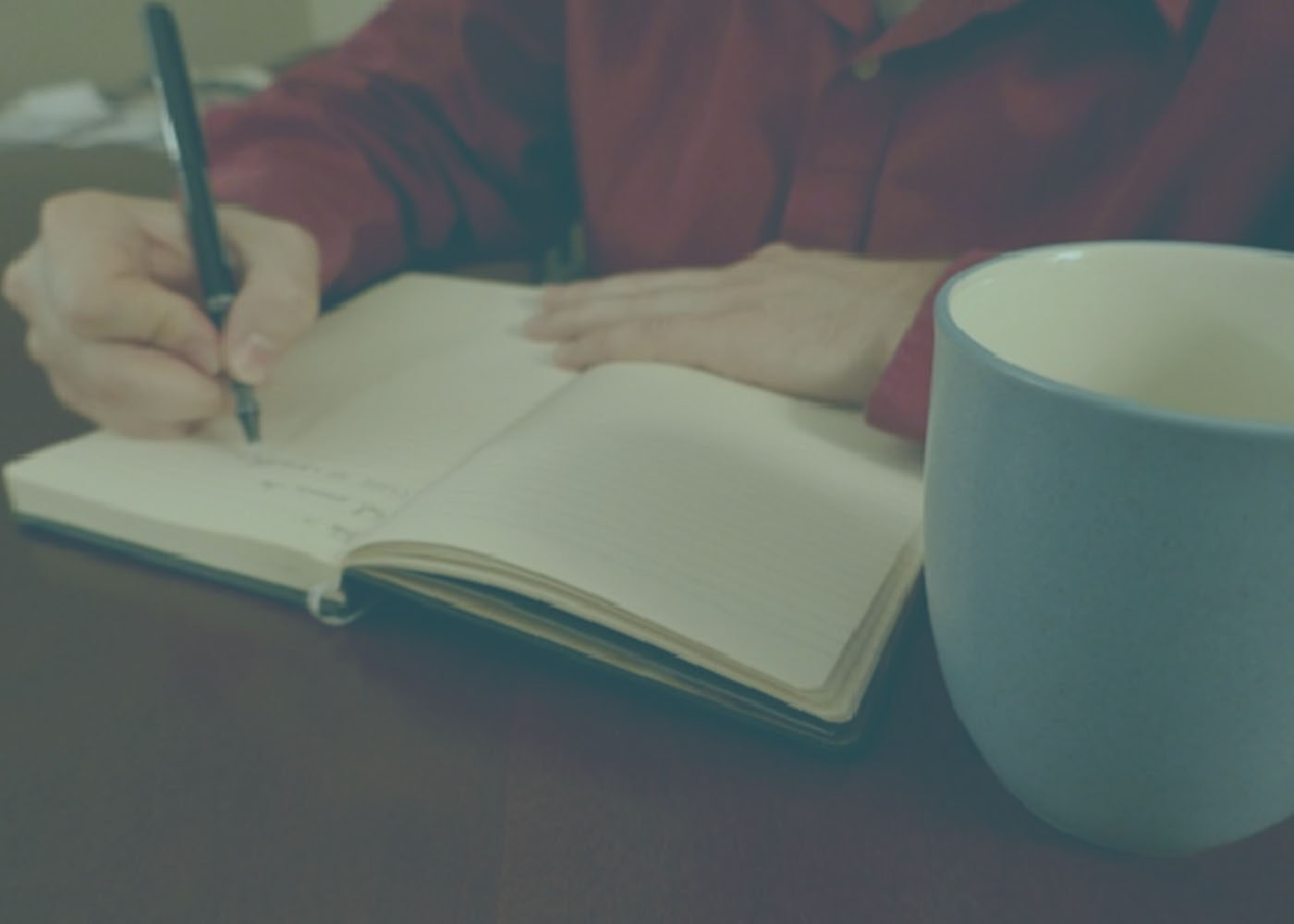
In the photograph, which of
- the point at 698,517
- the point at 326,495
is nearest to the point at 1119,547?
the point at 698,517

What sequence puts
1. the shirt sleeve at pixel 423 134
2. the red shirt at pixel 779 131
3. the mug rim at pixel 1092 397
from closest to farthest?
the mug rim at pixel 1092 397 < the red shirt at pixel 779 131 < the shirt sleeve at pixel 423 134

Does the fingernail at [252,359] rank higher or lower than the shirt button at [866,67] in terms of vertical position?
lower

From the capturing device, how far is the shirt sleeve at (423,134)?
2.35 ft

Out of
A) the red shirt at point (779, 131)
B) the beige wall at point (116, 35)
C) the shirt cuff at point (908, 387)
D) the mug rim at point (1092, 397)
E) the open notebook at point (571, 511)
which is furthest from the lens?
the beige wall at point (116, 35)

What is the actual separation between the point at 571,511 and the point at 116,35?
2124 millimetres

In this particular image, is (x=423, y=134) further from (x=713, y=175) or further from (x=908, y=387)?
(x=908, y=387)

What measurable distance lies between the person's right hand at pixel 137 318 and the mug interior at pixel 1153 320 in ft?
1.13

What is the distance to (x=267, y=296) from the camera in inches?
19.6

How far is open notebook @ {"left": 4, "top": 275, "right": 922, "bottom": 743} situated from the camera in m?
0.32

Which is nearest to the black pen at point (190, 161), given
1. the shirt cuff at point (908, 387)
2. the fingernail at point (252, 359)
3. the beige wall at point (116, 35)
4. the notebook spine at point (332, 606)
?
the fingernail at point (252, 359)

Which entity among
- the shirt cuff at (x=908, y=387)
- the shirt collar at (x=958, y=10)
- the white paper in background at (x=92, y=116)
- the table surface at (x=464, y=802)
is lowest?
the table surface at (x=464, y=802)

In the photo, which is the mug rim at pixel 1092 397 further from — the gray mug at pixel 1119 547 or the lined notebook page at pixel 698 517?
the lined notebook page at pixel 698 517

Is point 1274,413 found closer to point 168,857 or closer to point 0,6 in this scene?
point 168,857

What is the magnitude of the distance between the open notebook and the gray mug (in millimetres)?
59
